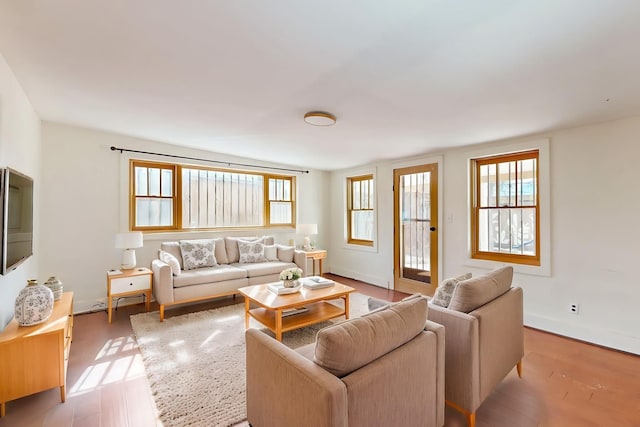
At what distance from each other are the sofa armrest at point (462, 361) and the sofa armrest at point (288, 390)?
0.97 m

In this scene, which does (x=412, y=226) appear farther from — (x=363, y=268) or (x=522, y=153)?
(x=522, y=153)

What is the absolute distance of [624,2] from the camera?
1.36 metres

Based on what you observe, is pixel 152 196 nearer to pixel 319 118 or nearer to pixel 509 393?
pixel 319 118

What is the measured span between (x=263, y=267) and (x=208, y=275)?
2.69 ft

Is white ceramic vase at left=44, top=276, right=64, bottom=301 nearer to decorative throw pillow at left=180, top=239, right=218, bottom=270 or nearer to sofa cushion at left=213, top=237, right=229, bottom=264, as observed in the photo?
decorative throw pillow at left=180, top=239, right=218, bottom=270

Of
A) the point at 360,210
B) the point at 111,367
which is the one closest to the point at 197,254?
the point at 111,367

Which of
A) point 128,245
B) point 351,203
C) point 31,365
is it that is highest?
point 351,203

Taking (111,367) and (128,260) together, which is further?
(128,260)

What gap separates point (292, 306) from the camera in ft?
9.22

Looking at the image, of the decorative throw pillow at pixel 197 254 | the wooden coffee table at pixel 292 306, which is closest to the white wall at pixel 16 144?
the decorative throw pillow at pixel 197 254

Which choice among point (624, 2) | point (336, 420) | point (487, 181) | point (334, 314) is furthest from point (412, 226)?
point (336, 420)

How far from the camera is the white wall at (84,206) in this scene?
3.53 m

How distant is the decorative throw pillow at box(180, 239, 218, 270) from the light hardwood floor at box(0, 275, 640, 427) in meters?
1.28

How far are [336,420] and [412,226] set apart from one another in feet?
13.4
